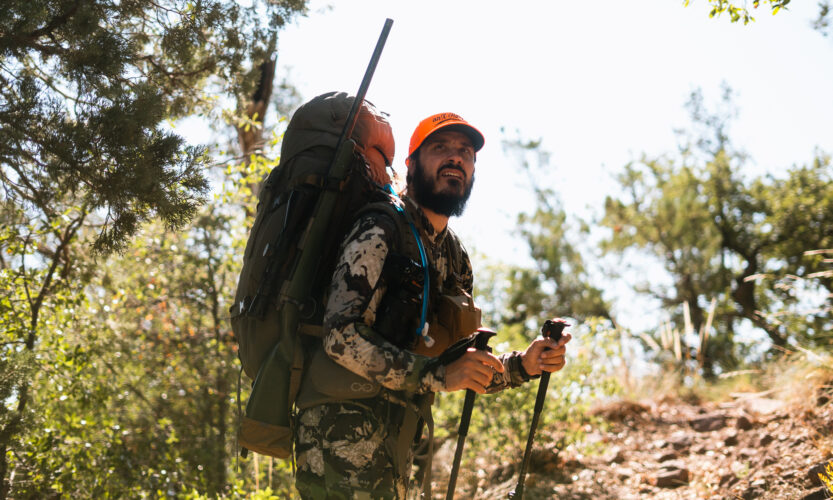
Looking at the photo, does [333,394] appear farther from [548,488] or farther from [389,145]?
[548,488]

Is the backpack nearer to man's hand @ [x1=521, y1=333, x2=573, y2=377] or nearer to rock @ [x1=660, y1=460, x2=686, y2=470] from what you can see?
man's hand @ [x1=521, y1=333, x2=573, y2=377]

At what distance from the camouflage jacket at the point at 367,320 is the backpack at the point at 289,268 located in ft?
0.42

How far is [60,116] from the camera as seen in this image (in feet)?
11.0

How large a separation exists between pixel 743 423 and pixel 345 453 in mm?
5322

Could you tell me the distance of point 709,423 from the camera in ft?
22.8

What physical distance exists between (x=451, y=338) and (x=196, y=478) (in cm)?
380

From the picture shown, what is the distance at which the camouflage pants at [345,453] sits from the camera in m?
2.28

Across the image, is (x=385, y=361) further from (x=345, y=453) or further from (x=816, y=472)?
(x=816, y=472)

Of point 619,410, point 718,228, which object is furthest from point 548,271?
point 619,410

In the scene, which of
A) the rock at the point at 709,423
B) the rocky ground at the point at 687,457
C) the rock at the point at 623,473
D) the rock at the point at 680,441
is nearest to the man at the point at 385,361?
the rocky ground at the point at 687,457

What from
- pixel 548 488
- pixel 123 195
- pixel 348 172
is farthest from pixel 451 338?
pixel 548 488

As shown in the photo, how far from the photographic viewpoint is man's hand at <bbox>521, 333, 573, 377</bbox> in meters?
2.43

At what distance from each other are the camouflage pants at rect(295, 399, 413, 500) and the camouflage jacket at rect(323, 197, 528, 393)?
20 centimetres

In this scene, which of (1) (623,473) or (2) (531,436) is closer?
(2) (531,436)
